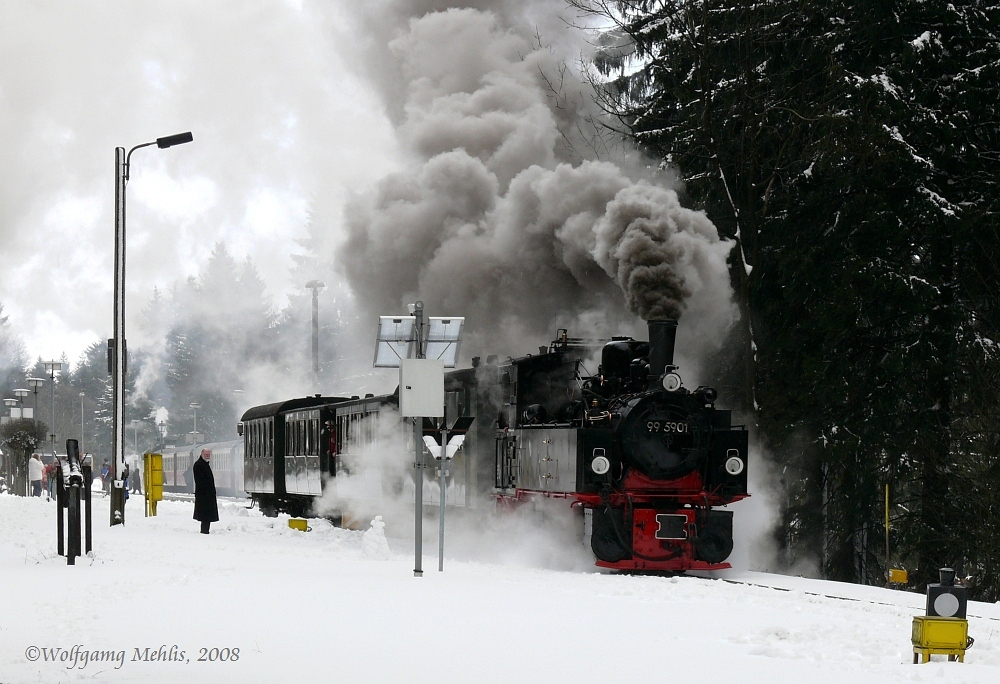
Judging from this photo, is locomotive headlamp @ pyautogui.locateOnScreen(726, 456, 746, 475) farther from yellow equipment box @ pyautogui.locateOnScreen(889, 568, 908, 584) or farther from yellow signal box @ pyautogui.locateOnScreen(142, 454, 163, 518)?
yellow signal box @ pyautogui.locateOnScreen(142, 454, 163, 518)

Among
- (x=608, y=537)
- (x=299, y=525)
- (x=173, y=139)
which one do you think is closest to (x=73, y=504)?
(x=608, y=537)

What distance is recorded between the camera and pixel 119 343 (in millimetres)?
22359

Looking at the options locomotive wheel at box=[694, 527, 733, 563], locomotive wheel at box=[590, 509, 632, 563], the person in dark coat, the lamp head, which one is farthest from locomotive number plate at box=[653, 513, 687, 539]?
the lamp head

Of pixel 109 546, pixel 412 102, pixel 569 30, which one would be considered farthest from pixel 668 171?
pixel 109 546

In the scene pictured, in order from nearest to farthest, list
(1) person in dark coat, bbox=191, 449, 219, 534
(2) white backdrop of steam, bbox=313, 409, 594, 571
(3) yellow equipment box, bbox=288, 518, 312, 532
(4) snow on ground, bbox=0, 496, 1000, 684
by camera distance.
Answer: (4) snow on ground, bbox=0, 496, 1000, 684 → (2) white backdrop of steam, bbox=313, 409, 594, 571 → (1) person in dark coat, bbox=191, 449, 219, 534 → (3) yellow equipment box, bbox=288, 518, 312, 532

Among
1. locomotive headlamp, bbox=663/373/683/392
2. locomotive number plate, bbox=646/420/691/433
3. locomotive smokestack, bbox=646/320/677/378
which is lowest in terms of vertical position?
locomotive number plate, bbox=646/420/691/433

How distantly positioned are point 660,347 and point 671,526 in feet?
6.44

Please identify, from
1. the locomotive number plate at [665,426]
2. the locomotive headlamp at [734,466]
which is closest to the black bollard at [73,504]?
the locomotive number plate at [665,426]

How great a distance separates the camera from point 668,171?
23859 mm

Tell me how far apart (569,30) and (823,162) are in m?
7.65

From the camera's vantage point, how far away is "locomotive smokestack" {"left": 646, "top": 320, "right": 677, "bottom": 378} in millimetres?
14375

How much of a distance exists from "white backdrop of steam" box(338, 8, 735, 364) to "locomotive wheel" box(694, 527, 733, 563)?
653cm

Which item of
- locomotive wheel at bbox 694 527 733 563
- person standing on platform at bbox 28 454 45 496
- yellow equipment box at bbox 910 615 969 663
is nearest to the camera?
yellow equipment box at bbox 910 615 969 663

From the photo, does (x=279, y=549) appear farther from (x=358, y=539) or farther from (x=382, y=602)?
(x=382, y=602)
